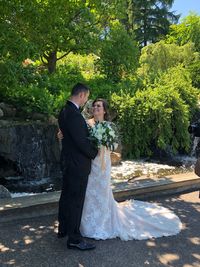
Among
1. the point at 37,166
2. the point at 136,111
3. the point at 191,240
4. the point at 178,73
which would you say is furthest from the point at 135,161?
the point at 191,240

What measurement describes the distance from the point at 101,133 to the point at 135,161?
6.86 meters

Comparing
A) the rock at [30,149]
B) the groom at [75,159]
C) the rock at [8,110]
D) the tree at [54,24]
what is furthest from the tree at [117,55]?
the groom at [75,159]

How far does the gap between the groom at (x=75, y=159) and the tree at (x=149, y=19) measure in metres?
Result: 38.0

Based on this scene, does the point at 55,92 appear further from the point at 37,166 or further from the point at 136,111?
the point at 37,166

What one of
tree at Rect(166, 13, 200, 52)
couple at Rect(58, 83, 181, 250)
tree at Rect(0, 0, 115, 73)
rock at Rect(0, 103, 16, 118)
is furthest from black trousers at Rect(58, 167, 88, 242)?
tree at Rect(166, 13, 200, 52)

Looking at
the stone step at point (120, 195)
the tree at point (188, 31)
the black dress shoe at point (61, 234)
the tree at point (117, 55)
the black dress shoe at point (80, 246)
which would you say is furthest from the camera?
the tree at point (188, 31)

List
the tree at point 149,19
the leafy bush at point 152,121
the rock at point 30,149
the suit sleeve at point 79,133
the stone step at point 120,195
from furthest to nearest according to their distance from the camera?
the tree at point 149,19 < the leafy bush at point 152,121 < the rock at point 30,149 < the stone step at point 120,195 < the suit sleeve at point 79,133

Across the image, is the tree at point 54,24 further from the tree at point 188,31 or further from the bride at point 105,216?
the tree at point 188,31

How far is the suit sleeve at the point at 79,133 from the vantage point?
4.73 metres

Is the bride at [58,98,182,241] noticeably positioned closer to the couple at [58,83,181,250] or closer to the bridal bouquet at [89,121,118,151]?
the couple at [58,83,181,250]

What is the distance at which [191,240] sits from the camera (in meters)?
5.26

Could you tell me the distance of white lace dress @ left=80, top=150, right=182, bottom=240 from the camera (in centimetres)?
525

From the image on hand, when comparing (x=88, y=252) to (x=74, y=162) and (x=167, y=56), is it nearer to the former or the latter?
(x=74, y=162)

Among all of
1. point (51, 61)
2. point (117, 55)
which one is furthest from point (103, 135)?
point (117, 55)
